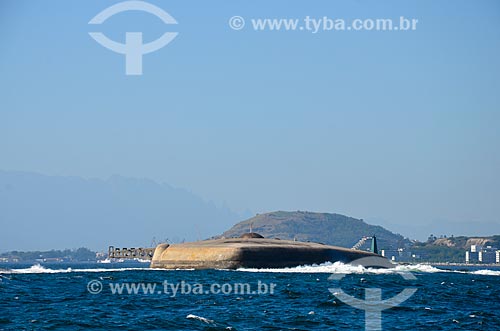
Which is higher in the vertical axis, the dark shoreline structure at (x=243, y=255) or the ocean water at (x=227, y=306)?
the dark shoreline structure at (x=243, y=255)

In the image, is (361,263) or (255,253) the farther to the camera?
(361,263)

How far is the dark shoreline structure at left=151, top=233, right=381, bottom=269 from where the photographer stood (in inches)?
3661

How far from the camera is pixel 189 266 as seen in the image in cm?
9506

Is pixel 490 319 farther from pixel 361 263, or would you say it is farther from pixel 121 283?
pixel 361 263

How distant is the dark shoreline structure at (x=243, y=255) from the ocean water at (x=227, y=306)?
2485cm

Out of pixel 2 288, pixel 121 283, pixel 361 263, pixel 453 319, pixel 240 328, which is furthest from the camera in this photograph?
pixel 361 263

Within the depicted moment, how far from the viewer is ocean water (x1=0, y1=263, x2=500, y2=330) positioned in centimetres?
3953

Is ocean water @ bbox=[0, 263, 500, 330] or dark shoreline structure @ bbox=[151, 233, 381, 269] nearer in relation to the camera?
ocean water @ bbox=[0, 263, 500, 330]

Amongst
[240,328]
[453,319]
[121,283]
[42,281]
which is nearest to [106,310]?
[240,328]

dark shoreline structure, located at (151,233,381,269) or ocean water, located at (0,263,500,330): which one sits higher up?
dark shoreline structure, located at (151,233,381,269)

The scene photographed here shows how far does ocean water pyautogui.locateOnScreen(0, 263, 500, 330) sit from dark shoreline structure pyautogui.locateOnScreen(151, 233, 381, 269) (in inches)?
979

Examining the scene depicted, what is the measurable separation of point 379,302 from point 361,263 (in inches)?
2124

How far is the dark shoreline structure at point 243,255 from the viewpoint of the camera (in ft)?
305

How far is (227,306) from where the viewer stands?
1844 inches
